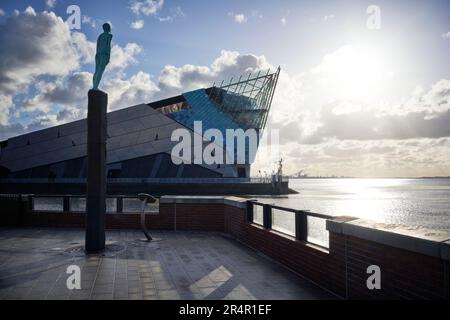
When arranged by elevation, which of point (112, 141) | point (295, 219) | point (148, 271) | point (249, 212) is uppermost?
point (112, 141)

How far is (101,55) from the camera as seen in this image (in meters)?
10.1

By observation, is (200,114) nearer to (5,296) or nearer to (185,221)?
(185,221)

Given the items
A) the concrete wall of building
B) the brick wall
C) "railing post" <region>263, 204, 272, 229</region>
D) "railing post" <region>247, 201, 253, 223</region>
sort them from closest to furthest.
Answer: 1. the brick wall
2. "railing post" <region>263, 204, 272, 229</region>
3. "railing post" <region>247, 201, 253, 223</region>
4. the concrete wall of building

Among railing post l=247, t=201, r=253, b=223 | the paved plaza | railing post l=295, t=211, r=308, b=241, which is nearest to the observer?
the paved plaza

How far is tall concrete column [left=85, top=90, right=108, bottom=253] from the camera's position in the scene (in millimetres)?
9492

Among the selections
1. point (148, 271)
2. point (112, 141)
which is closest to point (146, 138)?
point (112, 141)

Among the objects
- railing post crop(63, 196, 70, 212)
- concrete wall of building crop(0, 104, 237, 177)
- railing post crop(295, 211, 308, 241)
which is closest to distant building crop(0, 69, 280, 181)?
concrete wall of building crop(0, 104, 237, 177)

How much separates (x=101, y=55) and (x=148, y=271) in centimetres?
607

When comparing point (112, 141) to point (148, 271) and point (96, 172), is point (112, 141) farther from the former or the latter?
point (148, 271)

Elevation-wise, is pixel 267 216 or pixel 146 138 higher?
pixel 146 138

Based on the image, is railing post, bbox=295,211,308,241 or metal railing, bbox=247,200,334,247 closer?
metal railing, bbox=247,200,334,247

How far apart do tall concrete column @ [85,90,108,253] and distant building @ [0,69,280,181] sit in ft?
188

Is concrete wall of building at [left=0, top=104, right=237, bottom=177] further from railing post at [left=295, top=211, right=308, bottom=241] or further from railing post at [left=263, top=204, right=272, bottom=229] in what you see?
railing post at [left=295, top=211, right=308, bottom=241]
